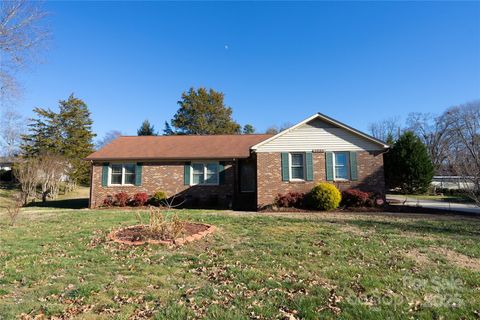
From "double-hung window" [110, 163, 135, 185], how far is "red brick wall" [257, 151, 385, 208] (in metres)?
8.07

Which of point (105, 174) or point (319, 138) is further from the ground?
point (319, 138)

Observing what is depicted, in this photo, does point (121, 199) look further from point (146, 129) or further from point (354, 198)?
point (146, 129)

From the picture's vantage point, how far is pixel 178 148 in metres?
19.6

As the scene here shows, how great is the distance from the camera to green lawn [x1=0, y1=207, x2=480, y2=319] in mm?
3998

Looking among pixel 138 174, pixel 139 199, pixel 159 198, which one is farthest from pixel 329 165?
pixel 138 174

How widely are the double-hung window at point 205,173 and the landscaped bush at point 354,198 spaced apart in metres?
7.42

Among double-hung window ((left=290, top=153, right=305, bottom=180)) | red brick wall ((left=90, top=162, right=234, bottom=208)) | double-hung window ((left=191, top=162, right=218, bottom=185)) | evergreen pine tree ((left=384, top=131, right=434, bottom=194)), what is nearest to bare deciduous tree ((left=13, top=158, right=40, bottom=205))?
red brick wall ((left=90, top=162, right=234, bottom=208))

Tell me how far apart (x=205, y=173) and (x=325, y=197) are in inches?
286

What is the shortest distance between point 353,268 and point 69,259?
579 centimetres

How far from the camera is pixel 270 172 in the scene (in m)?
16.2

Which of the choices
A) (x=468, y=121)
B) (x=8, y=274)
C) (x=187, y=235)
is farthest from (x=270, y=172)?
(x=468, y=121)

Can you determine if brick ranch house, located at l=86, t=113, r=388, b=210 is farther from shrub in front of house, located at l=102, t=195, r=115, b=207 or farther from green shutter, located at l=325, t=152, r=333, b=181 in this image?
shrub in front of house, located at l=102, t=195, r=115, b=207

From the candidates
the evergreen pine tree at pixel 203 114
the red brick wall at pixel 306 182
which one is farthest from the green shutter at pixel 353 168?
the evergreen pine tree at pixel 203 114

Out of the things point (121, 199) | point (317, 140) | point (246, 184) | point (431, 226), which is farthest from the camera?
point (246, 184)
